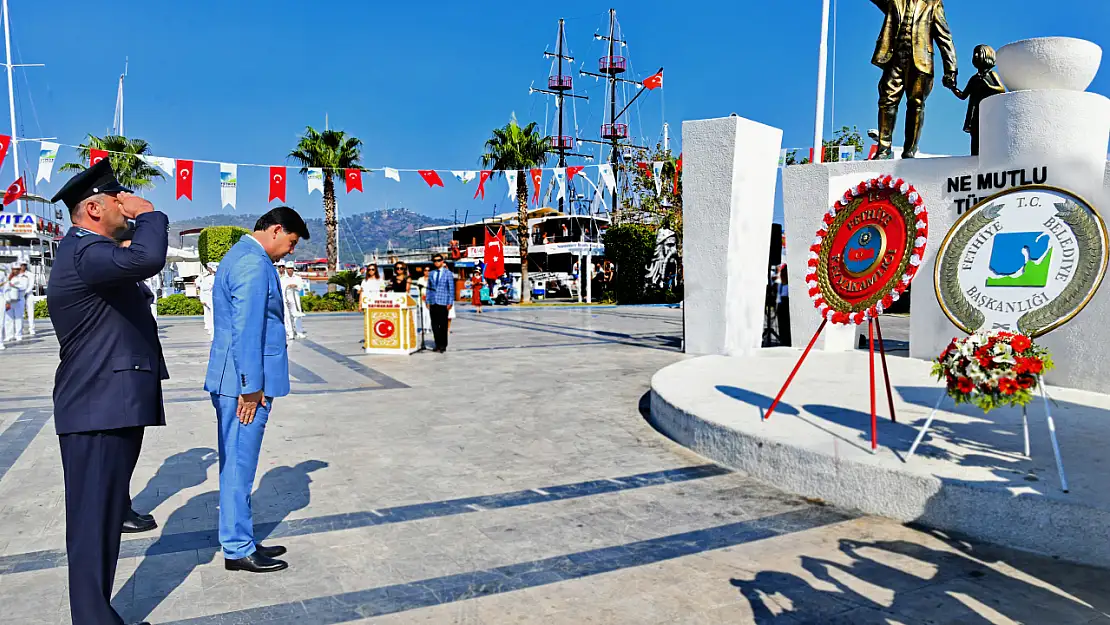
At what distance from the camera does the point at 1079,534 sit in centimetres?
371

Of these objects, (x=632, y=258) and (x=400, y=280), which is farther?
(x=632, y=258)

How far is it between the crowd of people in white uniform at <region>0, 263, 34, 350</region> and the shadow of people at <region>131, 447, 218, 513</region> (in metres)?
10.6

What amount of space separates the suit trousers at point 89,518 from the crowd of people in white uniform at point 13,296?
538 inches

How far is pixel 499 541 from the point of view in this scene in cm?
409

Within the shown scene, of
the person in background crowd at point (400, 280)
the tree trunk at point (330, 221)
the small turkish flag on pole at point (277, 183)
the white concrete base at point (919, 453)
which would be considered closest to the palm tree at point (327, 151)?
the tree trunk at point (330, 221)

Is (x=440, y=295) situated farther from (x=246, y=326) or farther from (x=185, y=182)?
(x=185, y=182)

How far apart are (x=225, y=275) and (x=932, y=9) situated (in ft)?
32.2

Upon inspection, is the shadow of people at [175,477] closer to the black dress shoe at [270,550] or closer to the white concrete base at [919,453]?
the black dress shoe at [270,550]

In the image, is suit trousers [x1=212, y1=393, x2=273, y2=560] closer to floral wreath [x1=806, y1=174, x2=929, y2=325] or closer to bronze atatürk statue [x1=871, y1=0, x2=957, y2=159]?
floral wreath [x1=806, y1=174, x2=929, y2=325]

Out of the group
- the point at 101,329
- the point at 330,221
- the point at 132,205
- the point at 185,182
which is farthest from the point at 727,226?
the point at 330,221

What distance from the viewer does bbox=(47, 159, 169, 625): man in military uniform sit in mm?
2832

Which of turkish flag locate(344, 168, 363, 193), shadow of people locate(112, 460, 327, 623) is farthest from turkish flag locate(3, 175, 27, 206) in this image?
shadow of people locate(112, 460, 327, 623)

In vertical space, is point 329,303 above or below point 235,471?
below

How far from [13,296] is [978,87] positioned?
54.3 feet
